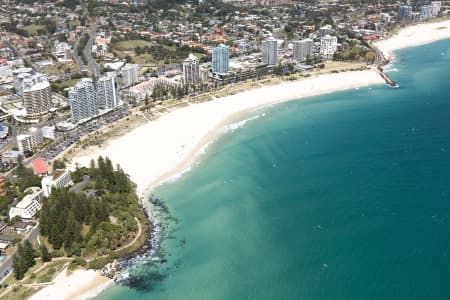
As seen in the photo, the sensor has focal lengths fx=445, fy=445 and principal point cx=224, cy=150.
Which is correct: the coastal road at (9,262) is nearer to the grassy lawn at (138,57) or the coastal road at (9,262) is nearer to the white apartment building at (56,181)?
the white apartment building at (56,181)

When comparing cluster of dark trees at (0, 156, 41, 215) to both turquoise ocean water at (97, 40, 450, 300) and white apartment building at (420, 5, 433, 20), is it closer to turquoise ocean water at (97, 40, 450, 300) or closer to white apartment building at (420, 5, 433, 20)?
turquoise ocean water at (97, 40, 450, 300)

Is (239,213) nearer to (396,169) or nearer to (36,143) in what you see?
(396,169)

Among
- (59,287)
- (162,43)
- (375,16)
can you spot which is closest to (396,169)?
(59,287)

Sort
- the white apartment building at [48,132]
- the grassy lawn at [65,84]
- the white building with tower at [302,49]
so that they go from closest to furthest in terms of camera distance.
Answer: the white apartment building at [48,132] → the grassy lawn at [65,84] → the white building with tower at [302,49]

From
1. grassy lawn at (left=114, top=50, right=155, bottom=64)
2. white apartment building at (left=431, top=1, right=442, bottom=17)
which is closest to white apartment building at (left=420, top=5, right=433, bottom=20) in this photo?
white apartment building at (left=431, top=1, right=442, bottom=17)

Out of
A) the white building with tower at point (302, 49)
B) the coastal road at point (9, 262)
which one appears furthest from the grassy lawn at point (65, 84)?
the white building with tower at point (302, 49)

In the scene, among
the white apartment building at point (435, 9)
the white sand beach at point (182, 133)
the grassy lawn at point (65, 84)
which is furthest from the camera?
the white apartment building at point (435, 9)
